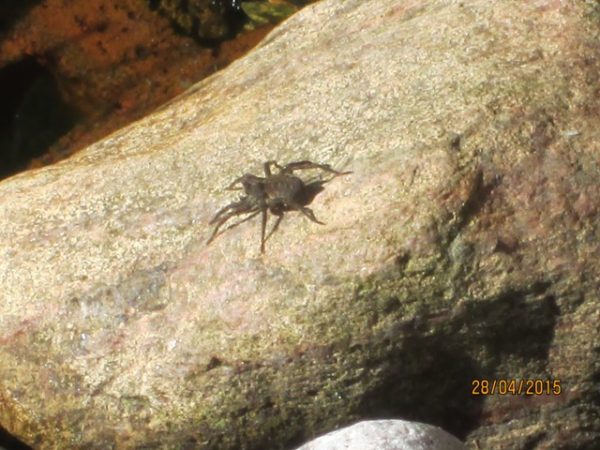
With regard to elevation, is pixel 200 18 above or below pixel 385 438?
above

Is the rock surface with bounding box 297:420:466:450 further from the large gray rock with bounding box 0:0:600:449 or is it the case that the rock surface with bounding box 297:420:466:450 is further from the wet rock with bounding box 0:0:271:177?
the wet rock with bounding box 0:0:271:177

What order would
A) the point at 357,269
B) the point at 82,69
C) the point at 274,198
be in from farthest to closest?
the point at 82,69 < the point at 274,198 < the point at 357,269

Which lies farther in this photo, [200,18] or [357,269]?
[200,18]

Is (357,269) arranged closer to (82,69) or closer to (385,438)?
(385,438)

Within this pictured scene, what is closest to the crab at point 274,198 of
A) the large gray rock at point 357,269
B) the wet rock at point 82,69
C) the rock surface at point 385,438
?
the large gray rock at point 357,269

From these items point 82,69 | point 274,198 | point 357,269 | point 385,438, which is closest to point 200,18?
point 82,69

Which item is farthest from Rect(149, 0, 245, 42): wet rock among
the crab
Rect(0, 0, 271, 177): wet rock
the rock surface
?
the rock surface

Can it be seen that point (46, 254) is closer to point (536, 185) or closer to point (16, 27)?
point (536, 185)

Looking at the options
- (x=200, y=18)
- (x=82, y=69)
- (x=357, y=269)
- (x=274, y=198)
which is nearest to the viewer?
(x=357, y=269)
